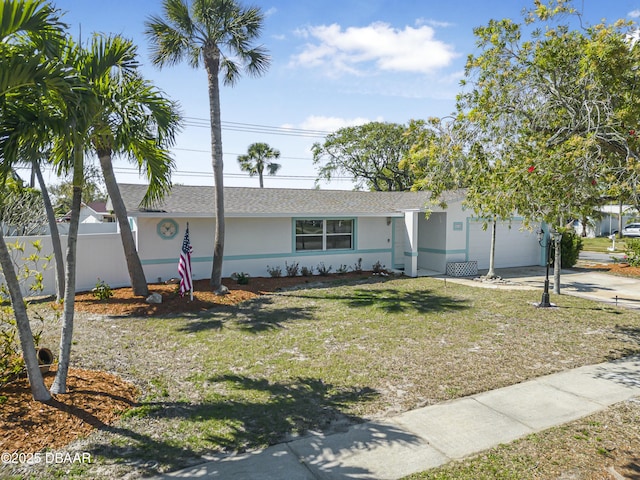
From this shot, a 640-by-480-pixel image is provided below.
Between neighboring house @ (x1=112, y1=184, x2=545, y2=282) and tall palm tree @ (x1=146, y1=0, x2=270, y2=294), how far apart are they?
6.90 ft

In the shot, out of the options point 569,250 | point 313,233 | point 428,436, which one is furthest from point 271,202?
point 569,250

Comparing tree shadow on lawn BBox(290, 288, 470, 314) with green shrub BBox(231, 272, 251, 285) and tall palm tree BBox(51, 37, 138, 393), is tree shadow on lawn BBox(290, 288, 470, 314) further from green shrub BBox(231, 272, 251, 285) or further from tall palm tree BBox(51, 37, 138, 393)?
tall palm tree BBox(51, 37, 138, 393)

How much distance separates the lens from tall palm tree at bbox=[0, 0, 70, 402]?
4098mm

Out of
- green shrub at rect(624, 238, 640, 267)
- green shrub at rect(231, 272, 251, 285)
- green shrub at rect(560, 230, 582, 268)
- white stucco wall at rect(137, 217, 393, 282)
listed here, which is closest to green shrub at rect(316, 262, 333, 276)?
white stucco wall at rect(137, 217, 393, 282)

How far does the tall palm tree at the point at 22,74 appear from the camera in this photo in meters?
4.10

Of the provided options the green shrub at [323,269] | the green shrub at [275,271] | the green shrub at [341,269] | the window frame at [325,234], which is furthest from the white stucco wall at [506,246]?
the green shrub at [275,271]

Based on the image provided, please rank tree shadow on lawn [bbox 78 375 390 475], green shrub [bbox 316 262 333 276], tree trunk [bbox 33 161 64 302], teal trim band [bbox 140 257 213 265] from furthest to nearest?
green shrub [bbox 316 262 333 276]
teal trim band [bbox 140 257 213 265]
tree trunk [bbox 33 161 64 302]
tree shadow on lawn [bbox 78 375 390 475]

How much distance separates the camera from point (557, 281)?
13.5m

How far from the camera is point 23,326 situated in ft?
16.2

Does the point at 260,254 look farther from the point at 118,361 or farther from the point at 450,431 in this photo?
the point at 450,431

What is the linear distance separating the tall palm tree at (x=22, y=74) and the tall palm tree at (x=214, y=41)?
7800 mm

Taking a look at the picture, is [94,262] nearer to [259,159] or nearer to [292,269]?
[292,269]

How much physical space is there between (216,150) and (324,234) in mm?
6296

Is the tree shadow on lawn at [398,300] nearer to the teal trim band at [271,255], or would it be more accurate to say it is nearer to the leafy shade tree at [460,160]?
the teal trim band at [271,255]
